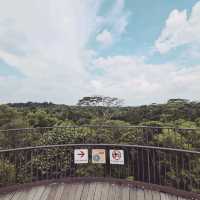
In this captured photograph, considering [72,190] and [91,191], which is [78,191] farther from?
[91,191]

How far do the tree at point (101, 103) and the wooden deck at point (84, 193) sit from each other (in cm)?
1204

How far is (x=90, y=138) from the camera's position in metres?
7.07

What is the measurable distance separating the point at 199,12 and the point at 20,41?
6.67 meters

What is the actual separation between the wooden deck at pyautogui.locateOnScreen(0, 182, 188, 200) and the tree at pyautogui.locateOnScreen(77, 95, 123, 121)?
1204 centimetres

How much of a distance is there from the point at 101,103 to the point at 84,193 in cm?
1355

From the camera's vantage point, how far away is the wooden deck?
9.87 ft

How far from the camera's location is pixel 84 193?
3.16 meters

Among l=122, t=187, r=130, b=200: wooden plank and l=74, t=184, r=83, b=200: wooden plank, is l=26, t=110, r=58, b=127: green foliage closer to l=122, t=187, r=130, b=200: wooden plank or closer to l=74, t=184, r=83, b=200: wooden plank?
l=74, t=184, r=83, b=200: wooden plank

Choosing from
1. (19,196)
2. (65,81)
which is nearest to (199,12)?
(19,196)

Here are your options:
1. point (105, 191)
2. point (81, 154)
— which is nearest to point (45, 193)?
point (81, 154)

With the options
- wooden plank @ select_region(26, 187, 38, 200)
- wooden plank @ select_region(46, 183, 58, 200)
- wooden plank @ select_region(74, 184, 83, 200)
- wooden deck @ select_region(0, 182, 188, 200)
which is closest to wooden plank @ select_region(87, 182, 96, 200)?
wooden deck @ select_region(0, 182, 188, 200)

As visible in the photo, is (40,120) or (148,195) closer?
(148,195)

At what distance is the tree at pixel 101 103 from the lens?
15942mm

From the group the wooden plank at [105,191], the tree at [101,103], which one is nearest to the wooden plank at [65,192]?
the wooden plank at [105,191]
